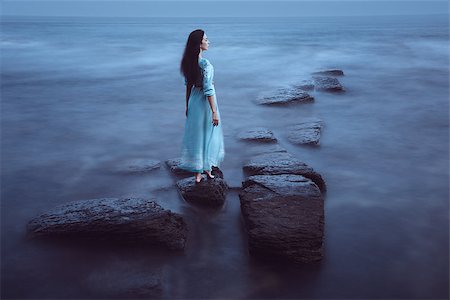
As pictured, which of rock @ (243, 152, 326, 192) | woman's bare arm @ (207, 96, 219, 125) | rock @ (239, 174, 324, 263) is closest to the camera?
rock @ (239, 174, 324, 263)

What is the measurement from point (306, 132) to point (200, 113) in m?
3.20

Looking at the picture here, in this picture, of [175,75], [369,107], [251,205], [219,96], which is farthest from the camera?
[175,75]

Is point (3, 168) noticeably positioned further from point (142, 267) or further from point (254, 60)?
point (254, 60)

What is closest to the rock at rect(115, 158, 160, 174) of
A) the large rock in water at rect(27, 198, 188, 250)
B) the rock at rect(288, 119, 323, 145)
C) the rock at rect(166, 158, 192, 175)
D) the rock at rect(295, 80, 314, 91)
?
the rock at rect(166, 158, 192, 175)

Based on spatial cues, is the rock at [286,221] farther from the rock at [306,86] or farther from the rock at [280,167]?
the rock at [306,86]

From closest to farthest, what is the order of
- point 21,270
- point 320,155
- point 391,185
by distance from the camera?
point 21,270 < point 391,185 < point 320,155

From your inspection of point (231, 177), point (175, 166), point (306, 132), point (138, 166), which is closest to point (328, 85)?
point (306, 132)

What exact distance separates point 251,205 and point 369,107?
22.0 ft

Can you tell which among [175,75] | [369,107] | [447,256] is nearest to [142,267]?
[447,256]

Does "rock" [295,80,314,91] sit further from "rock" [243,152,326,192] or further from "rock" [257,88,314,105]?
"rock" [243,152,326,192]

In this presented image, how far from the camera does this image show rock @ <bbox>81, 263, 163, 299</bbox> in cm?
355

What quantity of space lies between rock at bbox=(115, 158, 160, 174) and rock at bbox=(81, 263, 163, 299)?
7.80 ft

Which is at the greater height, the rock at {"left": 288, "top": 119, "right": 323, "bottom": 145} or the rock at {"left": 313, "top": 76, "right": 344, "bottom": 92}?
the rock at {"left": 313, "top": 76, "right": 344, "bottom": 92}

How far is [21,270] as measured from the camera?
383 cm
